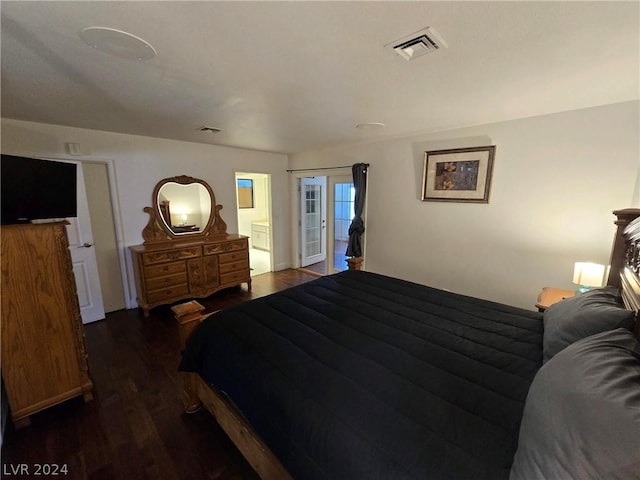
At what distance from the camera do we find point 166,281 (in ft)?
11.3

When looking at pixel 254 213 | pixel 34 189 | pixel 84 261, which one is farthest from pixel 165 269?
pixel 254 213

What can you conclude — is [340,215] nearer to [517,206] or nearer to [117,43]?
[517,206]

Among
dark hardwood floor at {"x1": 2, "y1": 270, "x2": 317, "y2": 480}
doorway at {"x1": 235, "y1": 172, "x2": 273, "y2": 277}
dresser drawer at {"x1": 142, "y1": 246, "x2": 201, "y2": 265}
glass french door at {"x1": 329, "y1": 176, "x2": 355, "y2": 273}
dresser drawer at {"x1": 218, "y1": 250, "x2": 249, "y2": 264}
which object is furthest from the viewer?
doorway at {"x1": 235, "y1": 172, "x2": 273, "y2": 277}

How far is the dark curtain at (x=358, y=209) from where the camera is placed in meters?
3.90

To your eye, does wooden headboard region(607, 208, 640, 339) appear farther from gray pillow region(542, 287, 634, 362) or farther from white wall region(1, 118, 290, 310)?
white wall region(1, 118, 290, 310)

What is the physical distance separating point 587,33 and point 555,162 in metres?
1.61

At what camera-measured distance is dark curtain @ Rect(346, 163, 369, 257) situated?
12.8 ft

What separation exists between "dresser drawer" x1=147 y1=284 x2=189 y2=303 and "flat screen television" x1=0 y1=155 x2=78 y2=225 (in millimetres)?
1671

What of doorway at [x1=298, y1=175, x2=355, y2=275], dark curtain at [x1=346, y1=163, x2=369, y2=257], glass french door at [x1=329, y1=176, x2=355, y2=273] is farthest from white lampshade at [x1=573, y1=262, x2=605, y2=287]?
glass french door at [x1=329, y1=176, x2=355, y2=273]

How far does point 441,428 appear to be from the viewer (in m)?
0.94

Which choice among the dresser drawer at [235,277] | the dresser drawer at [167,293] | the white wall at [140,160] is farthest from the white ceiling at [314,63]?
the dresser drawer at [235,277]

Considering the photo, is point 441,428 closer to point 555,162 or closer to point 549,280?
point 549,280

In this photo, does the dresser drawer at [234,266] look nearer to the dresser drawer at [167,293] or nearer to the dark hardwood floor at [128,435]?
the dresser drawer at [167,293]

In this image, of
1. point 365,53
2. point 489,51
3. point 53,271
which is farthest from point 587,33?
point 53,271
